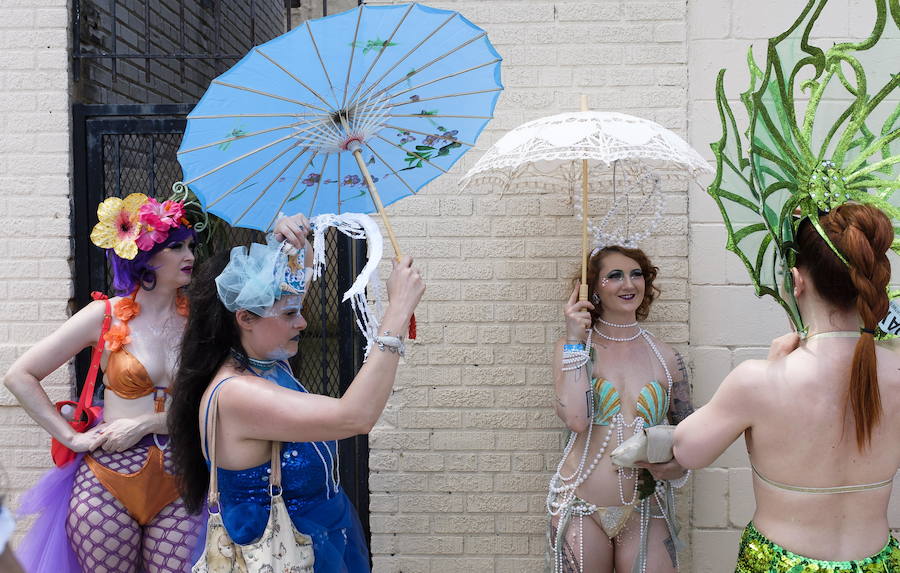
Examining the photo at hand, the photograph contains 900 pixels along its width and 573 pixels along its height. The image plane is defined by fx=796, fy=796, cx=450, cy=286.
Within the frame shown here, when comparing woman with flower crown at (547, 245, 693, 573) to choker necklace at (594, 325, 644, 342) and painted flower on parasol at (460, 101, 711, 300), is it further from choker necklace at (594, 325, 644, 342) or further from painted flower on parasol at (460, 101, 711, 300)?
painted flower on parasol at (460, 101, 711, 300)

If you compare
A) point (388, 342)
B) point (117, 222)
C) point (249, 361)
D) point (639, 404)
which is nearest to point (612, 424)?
point (639, 404)

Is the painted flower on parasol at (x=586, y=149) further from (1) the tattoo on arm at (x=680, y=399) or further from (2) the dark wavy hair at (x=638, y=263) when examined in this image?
(1) the tattoo on arm at (x=680, y=399)

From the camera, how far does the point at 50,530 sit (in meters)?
3.00

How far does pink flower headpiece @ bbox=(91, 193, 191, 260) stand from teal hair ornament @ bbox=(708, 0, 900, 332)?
208 centimetres

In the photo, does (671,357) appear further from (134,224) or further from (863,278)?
(134,224)

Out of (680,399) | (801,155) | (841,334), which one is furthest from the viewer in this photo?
(680,399)

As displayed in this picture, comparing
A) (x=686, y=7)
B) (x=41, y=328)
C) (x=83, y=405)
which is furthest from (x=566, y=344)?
(x=41, y=328)

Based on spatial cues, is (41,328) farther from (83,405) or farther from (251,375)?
(251,375)

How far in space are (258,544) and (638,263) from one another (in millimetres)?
1841

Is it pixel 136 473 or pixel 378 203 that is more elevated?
pixel 378 203

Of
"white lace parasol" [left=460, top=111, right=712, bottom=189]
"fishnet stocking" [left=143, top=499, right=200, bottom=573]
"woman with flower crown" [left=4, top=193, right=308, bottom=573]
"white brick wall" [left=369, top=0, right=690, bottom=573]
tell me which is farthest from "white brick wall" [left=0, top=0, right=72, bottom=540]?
"white lace parasol" [left=460, top=111, right=712, bottom=189]

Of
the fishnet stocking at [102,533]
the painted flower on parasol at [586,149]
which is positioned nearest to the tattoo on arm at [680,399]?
the painted flower on parasol at [586,149]

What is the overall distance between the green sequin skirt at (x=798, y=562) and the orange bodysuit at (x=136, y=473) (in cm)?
198

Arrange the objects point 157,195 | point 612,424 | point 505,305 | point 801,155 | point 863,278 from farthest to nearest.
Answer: point 157,195
point 505,305
point 612,424
point 801,155
point 863,278
